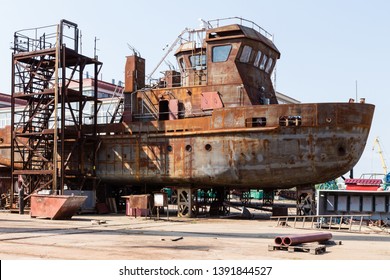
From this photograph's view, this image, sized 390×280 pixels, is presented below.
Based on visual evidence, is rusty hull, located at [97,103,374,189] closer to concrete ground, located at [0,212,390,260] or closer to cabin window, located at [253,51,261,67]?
cabin window, located at [253,51,261,67]

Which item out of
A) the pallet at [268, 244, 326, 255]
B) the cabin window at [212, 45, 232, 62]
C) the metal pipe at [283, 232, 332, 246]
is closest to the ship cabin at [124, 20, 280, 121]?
the cabin window at [212, 45, 232, 62]

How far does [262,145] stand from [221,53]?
530cm

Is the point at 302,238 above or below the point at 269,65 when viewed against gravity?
below

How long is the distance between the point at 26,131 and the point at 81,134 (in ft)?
11.4

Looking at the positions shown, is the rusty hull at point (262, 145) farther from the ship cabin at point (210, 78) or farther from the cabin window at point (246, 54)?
the cabin window at point (246, 54)

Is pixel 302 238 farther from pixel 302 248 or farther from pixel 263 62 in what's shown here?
pixel 263 62

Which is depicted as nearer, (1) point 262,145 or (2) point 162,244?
(2) point 162,244

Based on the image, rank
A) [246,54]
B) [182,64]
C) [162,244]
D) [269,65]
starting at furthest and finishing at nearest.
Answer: [182,64] → [269,65] → [246,54] → [162,244]

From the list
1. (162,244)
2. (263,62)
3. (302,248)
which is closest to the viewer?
(302,248)

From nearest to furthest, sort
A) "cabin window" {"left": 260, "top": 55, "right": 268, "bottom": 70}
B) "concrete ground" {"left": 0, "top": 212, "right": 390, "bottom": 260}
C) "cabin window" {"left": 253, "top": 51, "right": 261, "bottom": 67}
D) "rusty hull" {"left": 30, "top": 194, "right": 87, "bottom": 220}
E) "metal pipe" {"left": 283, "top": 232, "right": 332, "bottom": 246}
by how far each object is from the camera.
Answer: "concrete ground" {"left": 0, "top": 212, "right": 390, "bottom": 260}
"metal pipe" {"left": 283, "top": 232, "right": 332, "bottom": 246}
"rusty hull" {"left": 30, "top": 194, "right": 87, "bottom": 220}
"cabin window" {"left": 253, "top": 51, "right": 261, "bottom": 67}
"cabin window" {"left": 260, "top": 55, "right": 268, "bottom": 70}

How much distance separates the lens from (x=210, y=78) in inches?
941

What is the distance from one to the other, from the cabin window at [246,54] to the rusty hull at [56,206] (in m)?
10.0

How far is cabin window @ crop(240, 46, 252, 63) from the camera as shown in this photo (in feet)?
77.9

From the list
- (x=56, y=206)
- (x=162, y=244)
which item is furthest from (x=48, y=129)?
(x=162, y=244)
